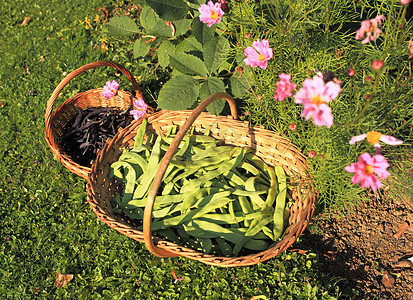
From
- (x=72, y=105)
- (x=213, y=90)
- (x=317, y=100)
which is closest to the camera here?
(x=317, y=100)

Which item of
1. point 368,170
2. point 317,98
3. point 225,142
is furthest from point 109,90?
point 368,170

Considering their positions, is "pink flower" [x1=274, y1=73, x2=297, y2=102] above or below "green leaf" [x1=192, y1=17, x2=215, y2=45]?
above

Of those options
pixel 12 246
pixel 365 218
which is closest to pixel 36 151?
pixel 12 246

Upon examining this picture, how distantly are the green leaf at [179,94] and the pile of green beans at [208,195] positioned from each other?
0.68 feet

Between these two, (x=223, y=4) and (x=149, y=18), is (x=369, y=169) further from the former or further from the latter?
(x=149, y=18)

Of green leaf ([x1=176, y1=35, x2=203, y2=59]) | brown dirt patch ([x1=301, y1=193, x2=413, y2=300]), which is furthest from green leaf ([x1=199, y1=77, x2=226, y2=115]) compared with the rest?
brown dirt patch ([x1=301, y1=193, x2=413, y2=300])

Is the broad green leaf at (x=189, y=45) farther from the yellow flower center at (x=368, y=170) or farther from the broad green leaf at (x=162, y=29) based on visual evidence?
the yellow flower center at (x=368, y=170)

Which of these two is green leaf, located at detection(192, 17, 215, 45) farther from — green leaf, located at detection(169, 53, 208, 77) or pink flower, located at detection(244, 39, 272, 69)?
pink flower, located at detection(244, 39, 272, 69)

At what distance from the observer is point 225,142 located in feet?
8.22

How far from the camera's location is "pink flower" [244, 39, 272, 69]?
1.69 metres

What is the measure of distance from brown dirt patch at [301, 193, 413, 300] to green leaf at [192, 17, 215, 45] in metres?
1.44

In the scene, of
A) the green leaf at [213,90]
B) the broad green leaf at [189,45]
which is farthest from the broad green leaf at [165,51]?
the green leaf at [213,90]

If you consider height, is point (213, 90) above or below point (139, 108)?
above

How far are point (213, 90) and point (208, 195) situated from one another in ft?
2.39
